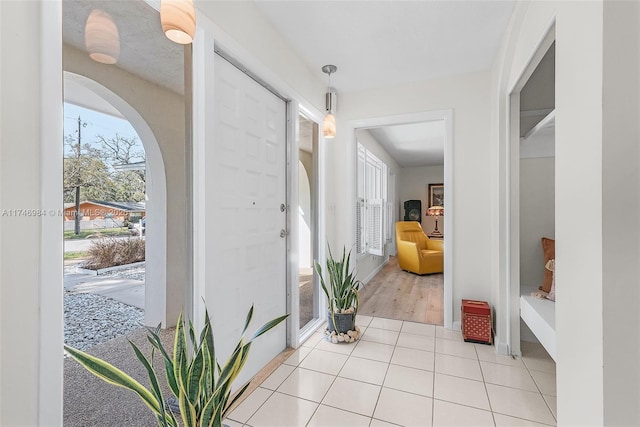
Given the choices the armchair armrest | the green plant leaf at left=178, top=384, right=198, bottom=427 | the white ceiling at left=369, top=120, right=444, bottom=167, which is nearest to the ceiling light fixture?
the white ceiling at left=369, top=120, right=444, bottom=167

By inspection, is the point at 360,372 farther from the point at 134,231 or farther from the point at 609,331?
the point at 134,231

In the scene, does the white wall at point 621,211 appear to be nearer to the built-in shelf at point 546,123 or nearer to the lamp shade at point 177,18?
the built-in shelf at point 546,123

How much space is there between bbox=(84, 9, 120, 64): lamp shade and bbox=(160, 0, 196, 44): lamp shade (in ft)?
1.01

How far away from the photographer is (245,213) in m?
1.87

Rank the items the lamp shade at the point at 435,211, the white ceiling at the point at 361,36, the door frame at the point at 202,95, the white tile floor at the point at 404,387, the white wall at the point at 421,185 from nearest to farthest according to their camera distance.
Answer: the white ceiling at the point at 361,36 → the door frame at the point at 202,95 → the white tile floor at the point at 404,387 → the lamp shade at the point at 435,211 → the white wall at the point at 421,185

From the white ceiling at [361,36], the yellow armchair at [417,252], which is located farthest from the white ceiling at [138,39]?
the yellow armchair at [417,252]

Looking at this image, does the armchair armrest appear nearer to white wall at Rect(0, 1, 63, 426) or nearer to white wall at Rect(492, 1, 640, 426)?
white wall at Rect(492, 1, 640, 426)

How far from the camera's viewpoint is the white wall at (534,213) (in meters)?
2.44

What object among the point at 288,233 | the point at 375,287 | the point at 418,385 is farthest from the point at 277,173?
the point at 375,287

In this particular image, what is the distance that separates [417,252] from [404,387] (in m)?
3.37

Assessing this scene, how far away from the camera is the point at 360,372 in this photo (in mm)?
2004

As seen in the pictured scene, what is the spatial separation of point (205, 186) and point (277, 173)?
2.68ft

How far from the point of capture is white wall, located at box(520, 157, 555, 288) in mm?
2438

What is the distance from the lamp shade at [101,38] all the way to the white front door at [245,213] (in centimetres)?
52
